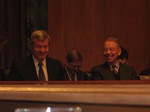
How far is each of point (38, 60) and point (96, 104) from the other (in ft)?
6.69

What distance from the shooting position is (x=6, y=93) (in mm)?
1032

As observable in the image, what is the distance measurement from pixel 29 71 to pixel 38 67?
3.1 inches

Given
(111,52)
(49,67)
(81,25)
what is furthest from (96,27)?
(49,67)

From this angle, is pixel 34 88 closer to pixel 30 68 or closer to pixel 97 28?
pixel 30 68

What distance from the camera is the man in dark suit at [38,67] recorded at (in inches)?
109

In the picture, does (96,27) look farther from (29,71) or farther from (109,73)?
(29,71)

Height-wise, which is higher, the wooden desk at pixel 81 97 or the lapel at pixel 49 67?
the wooden desk at pixel 81 97

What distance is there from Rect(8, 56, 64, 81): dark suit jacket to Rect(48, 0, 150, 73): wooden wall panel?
2885 mm

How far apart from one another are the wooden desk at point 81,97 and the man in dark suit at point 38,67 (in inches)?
63.5

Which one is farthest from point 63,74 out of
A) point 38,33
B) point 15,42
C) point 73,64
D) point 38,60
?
point 15,42

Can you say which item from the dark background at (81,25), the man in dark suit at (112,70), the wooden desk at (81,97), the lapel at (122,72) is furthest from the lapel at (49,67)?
the dark background at (81,25)

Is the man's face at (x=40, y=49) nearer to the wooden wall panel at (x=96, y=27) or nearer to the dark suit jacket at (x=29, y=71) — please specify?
the dark suit jacket at (x=29, y=71)

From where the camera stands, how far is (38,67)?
2854 millimetres

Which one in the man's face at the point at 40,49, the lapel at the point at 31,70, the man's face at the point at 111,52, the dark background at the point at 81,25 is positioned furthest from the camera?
the dark background at the point at 81,25
